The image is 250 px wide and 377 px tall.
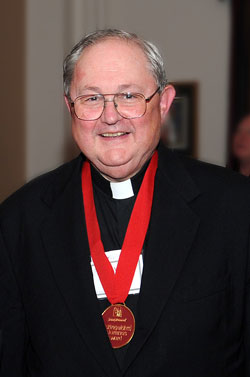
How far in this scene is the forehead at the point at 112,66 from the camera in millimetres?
2021

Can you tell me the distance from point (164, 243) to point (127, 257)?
14 cm

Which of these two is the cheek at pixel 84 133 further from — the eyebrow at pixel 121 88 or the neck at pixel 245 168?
the neck at pixel 245 168

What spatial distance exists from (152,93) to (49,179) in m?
0.54

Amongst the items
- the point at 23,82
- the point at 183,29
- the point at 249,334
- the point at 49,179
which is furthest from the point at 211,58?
the point at 249,334

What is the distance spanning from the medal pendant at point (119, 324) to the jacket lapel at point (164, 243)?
0.11 feet

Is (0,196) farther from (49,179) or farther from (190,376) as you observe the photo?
(190,376)

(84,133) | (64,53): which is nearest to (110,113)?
(84,133)

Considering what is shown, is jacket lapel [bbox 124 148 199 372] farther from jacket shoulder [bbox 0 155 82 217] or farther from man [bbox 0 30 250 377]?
jacket shoulder [bbox 0 155 82 217]

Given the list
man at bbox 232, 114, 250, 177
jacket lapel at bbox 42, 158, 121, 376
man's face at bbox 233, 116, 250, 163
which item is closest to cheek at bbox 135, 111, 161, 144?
jacket lapel at bbox 42, 158, 121, 376

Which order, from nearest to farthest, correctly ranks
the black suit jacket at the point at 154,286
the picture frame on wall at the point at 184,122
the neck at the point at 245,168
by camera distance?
the black suit jacket at the point at 154,286 < the neck at the point at 245,168 < the picture frame on wall at the point at 184,122

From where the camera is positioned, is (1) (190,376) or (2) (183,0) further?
(2) (183,0)

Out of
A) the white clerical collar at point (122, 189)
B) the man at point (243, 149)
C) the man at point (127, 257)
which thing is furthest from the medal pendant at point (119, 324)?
the man at point (243, 149)

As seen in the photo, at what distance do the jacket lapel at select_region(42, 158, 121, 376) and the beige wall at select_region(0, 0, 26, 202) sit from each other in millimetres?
2866

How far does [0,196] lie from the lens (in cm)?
502
